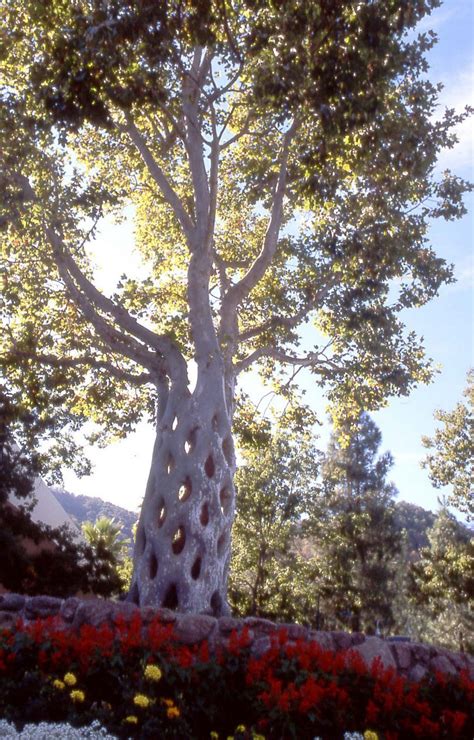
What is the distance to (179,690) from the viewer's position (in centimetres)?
435

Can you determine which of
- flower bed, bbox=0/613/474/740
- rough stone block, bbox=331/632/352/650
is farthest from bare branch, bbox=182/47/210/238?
flower bed, bbox=0/613/474/740

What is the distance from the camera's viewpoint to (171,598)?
9484 mm

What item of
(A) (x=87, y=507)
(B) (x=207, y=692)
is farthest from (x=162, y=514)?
(A) (x=87, y=507)

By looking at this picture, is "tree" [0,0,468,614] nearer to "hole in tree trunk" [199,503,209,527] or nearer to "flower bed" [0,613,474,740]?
"hole in tree trunk" [199,503,209,527]

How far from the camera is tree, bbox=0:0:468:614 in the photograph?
26.0ft

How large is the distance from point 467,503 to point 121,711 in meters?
22.2

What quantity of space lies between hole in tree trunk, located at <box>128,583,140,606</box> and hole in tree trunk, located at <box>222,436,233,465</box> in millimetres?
2435

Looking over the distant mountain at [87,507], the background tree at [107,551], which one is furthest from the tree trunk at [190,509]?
the distant mountain at [87,507]

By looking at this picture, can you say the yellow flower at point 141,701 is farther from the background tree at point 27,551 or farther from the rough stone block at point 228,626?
the background tree at point 27,551

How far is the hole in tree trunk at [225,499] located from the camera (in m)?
10.5

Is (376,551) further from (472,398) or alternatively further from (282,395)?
(282,395)

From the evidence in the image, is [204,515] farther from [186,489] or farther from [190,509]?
[186,489]

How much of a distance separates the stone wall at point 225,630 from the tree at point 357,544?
19.6m

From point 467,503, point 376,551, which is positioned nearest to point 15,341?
point 467,503
